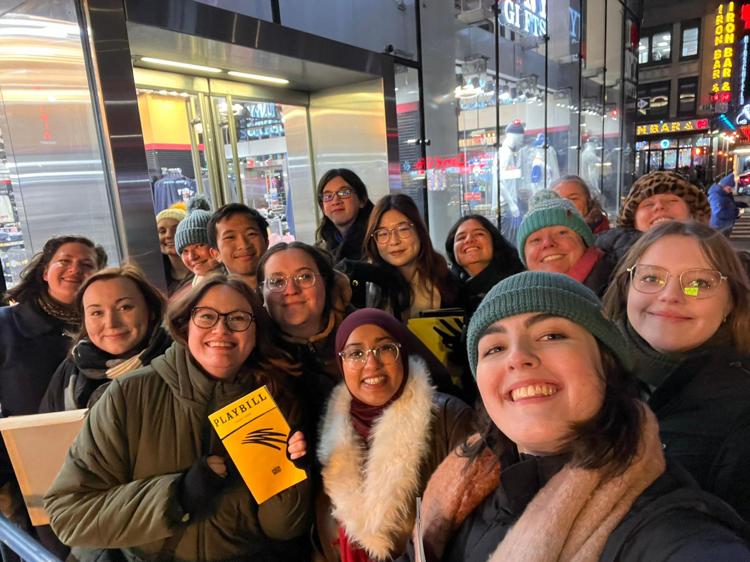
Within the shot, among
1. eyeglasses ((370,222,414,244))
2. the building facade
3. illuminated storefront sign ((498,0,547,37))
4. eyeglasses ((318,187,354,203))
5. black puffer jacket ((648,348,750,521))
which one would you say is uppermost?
illuminated storefront sign ((498,0,547,37))

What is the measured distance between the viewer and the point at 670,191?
278 centimetres

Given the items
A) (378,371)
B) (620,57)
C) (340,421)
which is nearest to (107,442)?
(340,421)

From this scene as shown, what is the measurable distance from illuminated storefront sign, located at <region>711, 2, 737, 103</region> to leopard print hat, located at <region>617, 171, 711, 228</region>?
27.2 m

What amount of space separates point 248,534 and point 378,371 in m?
0.72

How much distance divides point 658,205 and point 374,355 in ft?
6.95

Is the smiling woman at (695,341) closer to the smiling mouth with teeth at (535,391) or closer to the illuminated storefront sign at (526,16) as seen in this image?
the smiling mouth with teeth at (535,391)

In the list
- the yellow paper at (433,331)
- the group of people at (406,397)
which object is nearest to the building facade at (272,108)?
the group of people at (406,397)

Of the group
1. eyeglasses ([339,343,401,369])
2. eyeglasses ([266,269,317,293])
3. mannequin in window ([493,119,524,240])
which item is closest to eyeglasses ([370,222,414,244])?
eyeglasses ([266,269,317,293])

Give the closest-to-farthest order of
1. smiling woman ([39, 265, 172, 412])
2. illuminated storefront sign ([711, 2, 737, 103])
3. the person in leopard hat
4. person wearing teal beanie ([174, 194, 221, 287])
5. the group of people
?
1. the group of people
2. smiling woman ([39, 265, 172, 412])
3. the person in leopard hat
4. person wearing teal beanie ([174, 194, 221, 287])
5. illuminated storefront sign ([711, 2, 737, 103])

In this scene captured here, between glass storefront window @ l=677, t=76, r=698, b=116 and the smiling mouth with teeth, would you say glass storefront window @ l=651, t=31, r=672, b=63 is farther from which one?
the smiling mouth with teeth

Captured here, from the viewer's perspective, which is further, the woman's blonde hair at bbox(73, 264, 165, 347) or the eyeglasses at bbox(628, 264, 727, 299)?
the woman's blonde hair at bbox(73, 264, 165, 347)

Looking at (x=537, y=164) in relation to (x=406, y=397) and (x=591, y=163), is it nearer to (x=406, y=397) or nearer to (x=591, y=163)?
(x=591, y=163)

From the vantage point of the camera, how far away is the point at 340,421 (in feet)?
5.47

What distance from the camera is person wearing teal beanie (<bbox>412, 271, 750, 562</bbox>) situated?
85cm
